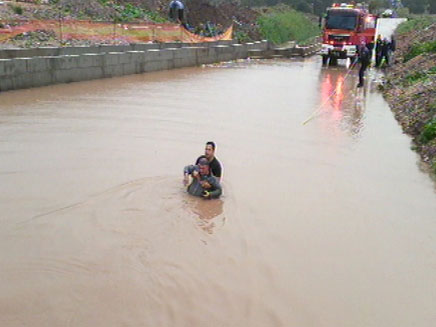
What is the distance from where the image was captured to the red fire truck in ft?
94.3

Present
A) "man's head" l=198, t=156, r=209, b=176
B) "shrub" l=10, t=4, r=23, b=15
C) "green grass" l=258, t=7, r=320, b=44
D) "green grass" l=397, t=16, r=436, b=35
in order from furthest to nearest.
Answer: "green grass" l=258, t=7, r=320, b=44 < "green grass" l=397, t=16, r=436, b=35 < "shrub" l=10, t=4, r=23, b=15 < "man's head" l=198, t=156, r=209, b=176

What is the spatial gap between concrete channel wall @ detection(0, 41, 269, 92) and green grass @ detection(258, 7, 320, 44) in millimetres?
18182

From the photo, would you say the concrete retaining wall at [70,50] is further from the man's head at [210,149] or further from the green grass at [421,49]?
the man's head at [210,149]

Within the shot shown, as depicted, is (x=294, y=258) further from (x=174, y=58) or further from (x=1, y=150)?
(x=174, y=58)

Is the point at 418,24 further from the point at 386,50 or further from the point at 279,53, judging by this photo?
the point at 386,50

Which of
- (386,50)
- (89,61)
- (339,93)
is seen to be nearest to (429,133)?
(339,93)

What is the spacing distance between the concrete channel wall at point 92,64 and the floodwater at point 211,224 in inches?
121

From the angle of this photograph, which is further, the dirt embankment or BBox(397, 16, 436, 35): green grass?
BBox(397, 16, 436, 35): green grass

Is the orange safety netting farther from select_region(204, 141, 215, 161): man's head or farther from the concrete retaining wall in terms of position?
select_region(204, 141, 215, 161): man's head

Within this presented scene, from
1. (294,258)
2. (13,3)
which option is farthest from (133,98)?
(13,3)

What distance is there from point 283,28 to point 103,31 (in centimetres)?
2883

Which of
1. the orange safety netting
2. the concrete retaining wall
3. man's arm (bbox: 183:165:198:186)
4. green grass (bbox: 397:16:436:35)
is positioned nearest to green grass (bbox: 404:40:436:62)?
the concrete retaining wall

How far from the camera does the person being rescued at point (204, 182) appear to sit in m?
8.09

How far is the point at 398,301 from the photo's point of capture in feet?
18.8
